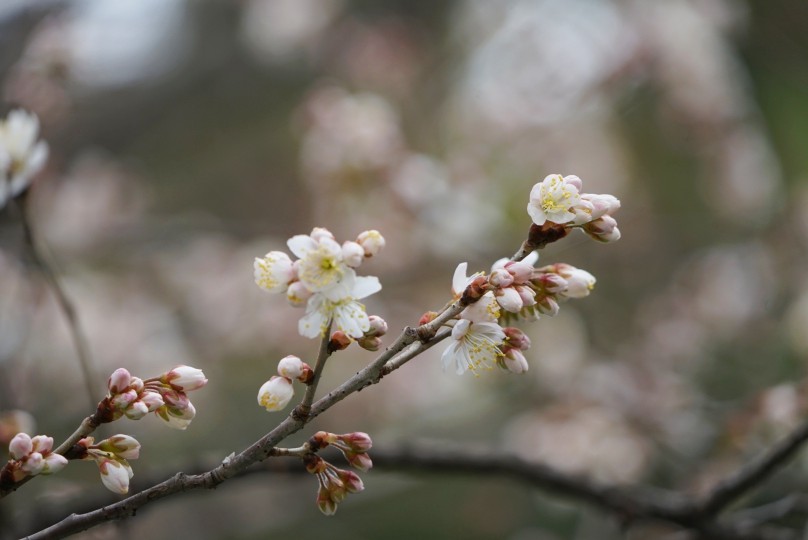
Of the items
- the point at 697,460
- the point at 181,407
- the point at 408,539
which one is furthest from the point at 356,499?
the point at 181,407

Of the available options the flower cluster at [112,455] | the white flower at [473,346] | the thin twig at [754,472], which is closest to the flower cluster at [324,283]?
the white flower at [473,346]

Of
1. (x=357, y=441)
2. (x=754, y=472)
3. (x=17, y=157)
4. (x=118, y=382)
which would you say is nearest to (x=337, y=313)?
(x=357, y=441)

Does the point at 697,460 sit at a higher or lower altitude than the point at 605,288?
lower

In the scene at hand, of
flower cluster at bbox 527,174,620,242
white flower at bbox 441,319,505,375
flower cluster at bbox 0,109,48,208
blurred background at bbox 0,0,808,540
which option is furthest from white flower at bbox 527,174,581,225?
blurred background at bbox 0,0,808,540

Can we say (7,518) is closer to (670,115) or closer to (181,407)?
(181,407)

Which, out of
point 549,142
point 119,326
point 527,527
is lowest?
point 527,527
